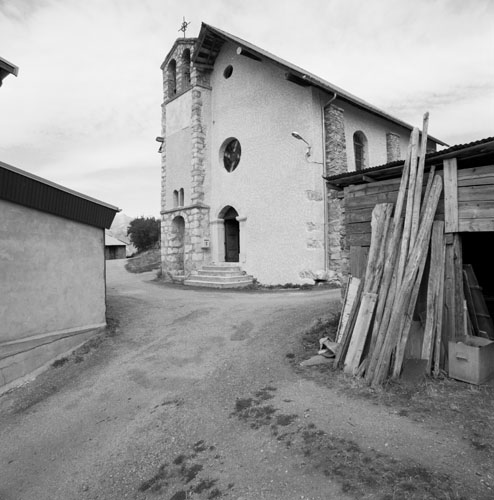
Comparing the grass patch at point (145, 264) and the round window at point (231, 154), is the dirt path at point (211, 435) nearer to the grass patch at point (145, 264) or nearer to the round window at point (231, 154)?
the round window at point (231, 154)

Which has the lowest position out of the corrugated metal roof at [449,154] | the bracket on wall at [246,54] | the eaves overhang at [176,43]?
the corrugated metal roof at [449,154]

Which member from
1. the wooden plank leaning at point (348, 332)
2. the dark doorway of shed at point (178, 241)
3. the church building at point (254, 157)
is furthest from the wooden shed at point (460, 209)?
the dark doorway of shed at point (178, 241)

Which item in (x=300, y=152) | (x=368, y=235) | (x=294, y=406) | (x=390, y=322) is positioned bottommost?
(x=294, y=406)

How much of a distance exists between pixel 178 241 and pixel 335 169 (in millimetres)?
7980

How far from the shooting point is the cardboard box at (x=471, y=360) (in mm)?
4312

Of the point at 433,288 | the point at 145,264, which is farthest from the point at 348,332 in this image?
the point at 145,264

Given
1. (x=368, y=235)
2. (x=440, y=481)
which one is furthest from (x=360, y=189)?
(x=440, y=481)

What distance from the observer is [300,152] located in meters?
12.4

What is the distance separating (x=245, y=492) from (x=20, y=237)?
5.45m

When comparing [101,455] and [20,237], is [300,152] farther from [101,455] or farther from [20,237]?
[101,455]

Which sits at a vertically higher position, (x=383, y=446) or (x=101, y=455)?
(x=383, y=446)

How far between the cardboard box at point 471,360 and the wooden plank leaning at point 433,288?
9.9 inches

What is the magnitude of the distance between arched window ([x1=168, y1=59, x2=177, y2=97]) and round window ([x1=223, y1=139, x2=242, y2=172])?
482 centimetres

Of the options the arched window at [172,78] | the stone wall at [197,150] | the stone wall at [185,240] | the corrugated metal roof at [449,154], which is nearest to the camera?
the corrugated metal roof at [449,154]
